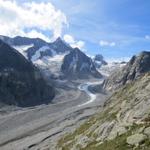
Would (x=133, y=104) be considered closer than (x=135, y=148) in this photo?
No

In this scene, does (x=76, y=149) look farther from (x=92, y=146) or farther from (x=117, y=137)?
(x=117, y=137)

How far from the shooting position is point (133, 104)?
53312 millimetres

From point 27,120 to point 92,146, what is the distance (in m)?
155

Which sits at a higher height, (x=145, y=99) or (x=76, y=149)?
(x=145, y=99)

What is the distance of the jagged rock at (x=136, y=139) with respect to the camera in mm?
33781

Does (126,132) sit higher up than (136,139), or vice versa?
(126,132)

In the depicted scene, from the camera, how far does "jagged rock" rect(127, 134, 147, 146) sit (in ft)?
111

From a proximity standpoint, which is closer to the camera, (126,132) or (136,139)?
(136,139)

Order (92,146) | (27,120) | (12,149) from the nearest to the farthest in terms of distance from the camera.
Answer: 1. (92,146)
2. (12,149)
3. (27,120)

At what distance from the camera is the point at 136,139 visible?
113 ft

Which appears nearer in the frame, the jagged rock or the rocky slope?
the jagged rock

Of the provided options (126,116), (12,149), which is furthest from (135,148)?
(12,149)

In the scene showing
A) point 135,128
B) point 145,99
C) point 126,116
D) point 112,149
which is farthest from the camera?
point 145,99

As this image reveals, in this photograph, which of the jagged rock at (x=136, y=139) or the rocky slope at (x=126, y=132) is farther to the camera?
the rocky slope at (x=126, y=132)
